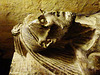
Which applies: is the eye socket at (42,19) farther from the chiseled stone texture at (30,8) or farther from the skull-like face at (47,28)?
the chiseled stone texture at (30,8)

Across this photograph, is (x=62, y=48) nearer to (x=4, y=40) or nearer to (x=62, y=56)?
(x=62, y=56)

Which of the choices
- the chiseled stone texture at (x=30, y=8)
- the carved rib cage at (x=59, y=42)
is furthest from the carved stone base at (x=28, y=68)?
the chiseled stone texture at (x=30, y=8)

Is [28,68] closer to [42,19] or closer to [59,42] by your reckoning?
[59,42]

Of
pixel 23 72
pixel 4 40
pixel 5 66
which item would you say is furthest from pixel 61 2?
pixel 5 66

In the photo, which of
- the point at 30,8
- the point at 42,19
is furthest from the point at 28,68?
the point at 30,8

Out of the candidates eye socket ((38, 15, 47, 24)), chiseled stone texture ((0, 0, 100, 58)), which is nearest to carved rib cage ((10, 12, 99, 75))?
eye socket ((38, 15, 47, 24))

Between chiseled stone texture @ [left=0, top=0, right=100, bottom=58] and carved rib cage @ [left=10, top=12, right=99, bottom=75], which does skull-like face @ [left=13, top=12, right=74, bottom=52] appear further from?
chiseled stone texture @ [left=0, top=0, right=100, bottom=58]

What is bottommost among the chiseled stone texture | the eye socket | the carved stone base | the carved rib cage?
the carved stone base
